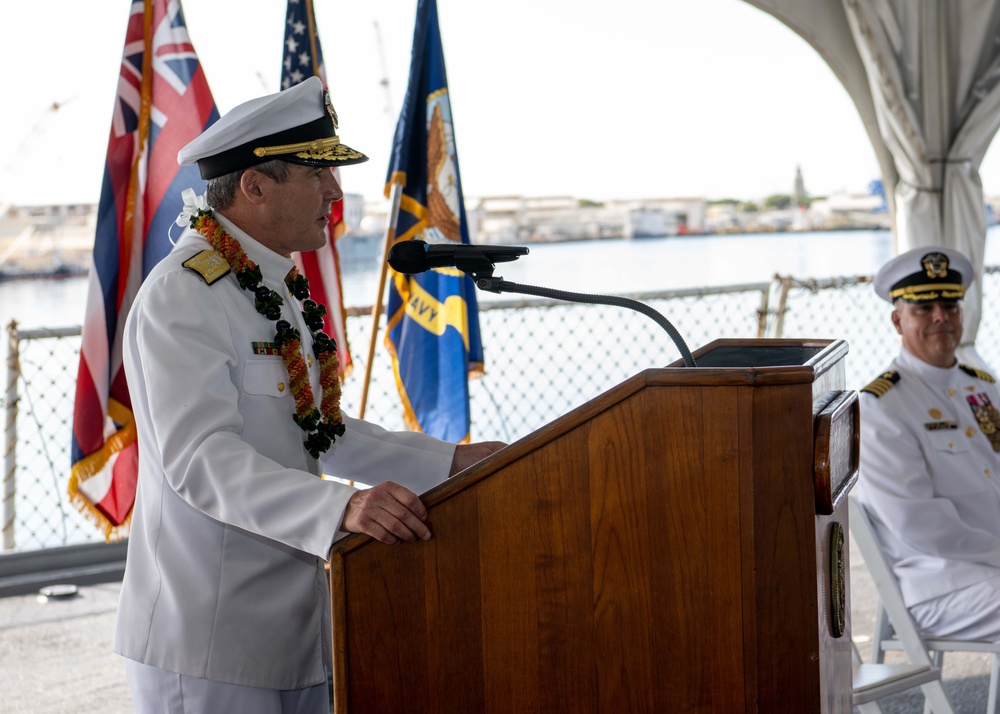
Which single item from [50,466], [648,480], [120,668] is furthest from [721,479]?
[50,466]

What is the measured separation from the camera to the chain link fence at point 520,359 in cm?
404

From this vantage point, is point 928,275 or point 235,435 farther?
point 928,275

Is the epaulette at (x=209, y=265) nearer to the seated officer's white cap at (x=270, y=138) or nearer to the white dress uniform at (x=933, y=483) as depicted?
the seated officer's white cap at (x=270, y=138)

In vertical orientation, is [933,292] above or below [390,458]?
above

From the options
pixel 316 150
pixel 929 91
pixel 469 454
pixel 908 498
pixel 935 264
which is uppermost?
pixel 929 91

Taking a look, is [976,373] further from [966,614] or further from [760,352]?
[760,352]

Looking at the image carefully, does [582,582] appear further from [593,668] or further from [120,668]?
[120,668]

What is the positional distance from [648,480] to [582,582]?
131 mm

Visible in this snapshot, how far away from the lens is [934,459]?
9.30 feet

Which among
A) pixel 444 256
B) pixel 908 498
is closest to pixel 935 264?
pixel 908 498

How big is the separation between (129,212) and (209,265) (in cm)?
177

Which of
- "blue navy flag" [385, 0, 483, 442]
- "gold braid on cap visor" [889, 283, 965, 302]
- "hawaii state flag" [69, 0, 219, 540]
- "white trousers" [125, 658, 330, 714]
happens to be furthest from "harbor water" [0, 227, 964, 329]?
"gold braid on cap visor" [889, 283, 965, 302]

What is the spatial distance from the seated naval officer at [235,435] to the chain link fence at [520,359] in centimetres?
217

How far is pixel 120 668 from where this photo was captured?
3.18 metres
